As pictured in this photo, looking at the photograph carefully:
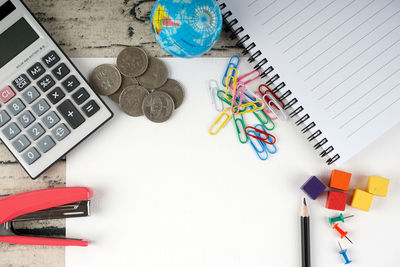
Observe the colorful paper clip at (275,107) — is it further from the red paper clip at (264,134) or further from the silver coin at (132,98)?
the silver coin at (132,98)

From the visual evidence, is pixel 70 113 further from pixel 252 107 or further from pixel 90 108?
pixel 252 107

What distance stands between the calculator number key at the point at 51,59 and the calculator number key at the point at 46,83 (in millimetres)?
19

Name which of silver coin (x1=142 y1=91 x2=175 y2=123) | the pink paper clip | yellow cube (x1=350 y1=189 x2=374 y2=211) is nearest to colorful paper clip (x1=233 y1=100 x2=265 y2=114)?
the pink paper clip

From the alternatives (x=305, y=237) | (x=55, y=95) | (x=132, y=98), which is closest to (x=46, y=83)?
(x=55, y=95)

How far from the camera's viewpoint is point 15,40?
22.5 inches

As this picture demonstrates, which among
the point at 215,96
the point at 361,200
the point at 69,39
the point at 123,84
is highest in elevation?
the point at 69,39

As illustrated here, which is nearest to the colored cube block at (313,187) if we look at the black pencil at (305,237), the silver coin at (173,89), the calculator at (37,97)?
the black pencil at (305,237)

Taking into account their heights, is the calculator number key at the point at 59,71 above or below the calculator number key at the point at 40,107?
above

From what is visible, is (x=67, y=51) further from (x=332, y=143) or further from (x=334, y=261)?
(x=334, y=261)

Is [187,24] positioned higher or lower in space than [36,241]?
higher

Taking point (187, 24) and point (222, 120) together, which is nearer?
point (187, 24)

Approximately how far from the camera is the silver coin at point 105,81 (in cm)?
62

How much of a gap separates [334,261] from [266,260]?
Result: 0.12 metres

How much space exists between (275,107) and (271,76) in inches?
2.1
